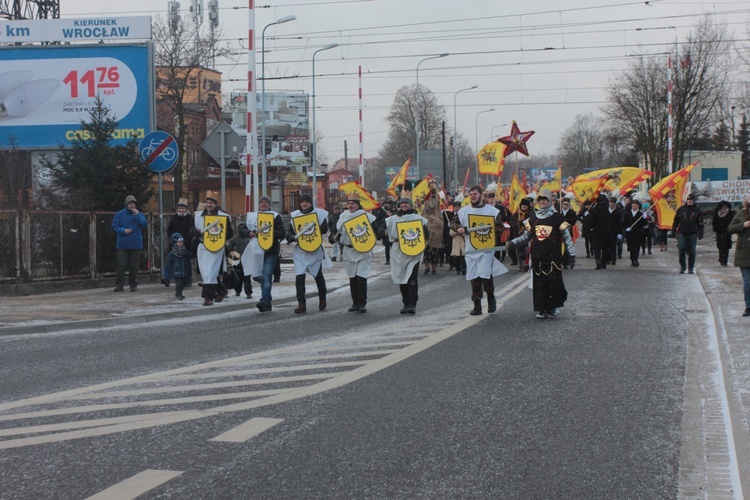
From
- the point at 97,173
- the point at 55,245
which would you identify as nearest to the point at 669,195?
the point at 97,173

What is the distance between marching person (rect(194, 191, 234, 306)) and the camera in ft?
45.3

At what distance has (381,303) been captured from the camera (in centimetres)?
1470

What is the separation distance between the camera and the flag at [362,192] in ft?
53.0

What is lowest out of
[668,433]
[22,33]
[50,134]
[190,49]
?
[668,433]

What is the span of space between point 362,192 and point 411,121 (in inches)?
3264

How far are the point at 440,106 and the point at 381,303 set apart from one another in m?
88.5

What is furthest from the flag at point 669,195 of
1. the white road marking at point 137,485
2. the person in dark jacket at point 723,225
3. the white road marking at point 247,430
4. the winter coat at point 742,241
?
the white road marking at point 137,485

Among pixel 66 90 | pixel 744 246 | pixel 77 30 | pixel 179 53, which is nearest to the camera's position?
pixel 744 246

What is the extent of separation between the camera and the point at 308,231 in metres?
13.3

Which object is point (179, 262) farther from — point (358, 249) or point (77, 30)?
point (77, 30)

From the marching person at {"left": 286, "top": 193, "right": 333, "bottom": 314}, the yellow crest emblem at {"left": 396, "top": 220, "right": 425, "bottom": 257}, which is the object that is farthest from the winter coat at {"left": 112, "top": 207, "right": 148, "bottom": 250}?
the yellow crest emblem at {"left": 396, "top": 220, "right": 425, "bottom": 257}

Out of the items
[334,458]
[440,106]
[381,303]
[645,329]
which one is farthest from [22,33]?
[440,106]

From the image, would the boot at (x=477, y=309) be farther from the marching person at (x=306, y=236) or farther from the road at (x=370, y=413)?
the marching person at (x=306, y=236)

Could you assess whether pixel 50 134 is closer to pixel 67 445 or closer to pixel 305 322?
pixel 305 322
